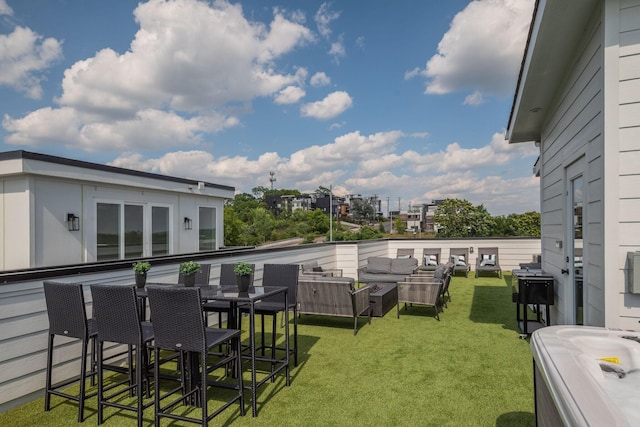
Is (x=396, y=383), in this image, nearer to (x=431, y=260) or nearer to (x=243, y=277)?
(x=243, y=277)

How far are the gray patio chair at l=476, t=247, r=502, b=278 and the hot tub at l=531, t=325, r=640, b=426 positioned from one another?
8.61 meters

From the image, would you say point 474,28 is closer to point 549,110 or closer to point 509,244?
point 549,110

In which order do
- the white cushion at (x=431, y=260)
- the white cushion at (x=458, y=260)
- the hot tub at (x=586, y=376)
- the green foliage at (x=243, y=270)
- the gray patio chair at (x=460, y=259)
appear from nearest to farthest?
the hot tub at (x=586, y=376)
the green foliage at (x=243, y=270)
the gray patio chair at (x=460, y=259)
the white cushion at (x=431, y=260)
the white cushion at (x=458, y=260)

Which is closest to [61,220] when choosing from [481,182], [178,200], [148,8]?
[178,200]

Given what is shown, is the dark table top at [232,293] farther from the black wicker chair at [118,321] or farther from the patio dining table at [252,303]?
the black wicker chair at [118,321]

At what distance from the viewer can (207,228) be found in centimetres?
1016

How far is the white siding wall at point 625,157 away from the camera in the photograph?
2582 mm

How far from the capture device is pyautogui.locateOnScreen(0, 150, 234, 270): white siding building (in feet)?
19.8

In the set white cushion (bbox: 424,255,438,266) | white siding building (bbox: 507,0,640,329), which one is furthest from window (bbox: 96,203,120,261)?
white cushion (bbox: 424,255,438,266)

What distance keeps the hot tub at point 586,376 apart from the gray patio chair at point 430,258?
326 inches

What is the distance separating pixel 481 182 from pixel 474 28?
16.8m

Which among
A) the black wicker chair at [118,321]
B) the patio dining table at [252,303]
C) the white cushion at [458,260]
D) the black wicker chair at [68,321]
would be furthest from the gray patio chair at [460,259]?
the black wicker chair at [68,321]

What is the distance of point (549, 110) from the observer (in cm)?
530

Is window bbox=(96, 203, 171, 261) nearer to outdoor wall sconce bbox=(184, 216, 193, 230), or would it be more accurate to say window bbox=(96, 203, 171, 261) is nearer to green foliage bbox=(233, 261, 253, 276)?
outdoor wall sconce bbox=(184, 216, 193, 230)
